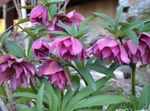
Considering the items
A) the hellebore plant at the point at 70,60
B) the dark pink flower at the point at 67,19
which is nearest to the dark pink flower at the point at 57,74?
the hellebore plant at the point at 70,60

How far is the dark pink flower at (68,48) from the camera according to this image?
0.78 m

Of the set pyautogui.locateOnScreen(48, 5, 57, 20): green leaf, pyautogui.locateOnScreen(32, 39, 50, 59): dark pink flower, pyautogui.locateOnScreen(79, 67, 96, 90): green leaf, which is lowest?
pyautogui.locateOnScreen(79, 67, 96, 90): green leaf

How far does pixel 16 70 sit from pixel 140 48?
277 mm

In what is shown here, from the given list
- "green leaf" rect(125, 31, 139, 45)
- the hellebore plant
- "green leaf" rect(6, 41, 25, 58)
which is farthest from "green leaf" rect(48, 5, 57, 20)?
"green leaf" rect(125, 31, 139, 45)

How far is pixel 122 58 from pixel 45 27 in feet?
0.77

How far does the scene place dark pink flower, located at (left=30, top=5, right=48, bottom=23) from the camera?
35.7 inches

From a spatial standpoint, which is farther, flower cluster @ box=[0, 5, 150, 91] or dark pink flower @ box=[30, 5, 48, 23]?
dark pink flower @ box=[30, 5, 48, 23]

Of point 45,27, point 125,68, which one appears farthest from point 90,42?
point 45,27

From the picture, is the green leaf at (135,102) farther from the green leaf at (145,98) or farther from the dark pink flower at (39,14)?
the dark pink flower at (39,14)

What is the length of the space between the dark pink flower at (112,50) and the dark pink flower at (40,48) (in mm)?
125

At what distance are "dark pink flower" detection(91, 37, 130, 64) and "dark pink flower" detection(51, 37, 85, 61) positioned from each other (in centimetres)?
4

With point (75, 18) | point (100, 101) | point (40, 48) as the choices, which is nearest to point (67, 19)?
point (75, 18)

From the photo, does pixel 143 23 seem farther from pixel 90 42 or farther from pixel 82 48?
pixel 90 42

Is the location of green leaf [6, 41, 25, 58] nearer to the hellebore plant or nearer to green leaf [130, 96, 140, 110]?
the hellebore plant
